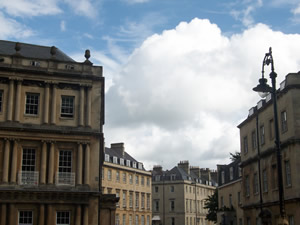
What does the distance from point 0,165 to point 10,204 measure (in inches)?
107

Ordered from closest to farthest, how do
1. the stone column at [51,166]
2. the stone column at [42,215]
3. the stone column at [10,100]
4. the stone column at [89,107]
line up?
1. the stone column at [42,215]
2. the stone column at [51,166]
3. the stone column at [10,100]
4. the stone column at [89,107]

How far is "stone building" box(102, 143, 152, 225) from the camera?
68125 millimetres

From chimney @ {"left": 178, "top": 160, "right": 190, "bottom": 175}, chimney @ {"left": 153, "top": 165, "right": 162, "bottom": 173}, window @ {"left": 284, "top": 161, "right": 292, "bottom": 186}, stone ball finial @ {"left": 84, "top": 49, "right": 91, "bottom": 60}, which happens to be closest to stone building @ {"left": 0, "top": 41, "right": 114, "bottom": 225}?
stone ball finial @ {"left": 84, "top": 49, "right": 91, "bottom": 60}

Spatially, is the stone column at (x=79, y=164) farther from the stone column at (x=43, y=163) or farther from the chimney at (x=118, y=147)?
the chimney at (x=118, y=147)

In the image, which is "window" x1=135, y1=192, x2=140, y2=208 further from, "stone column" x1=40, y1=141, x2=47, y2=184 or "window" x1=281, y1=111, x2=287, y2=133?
"window" x1=281, y1=111, x2=287, y2=133

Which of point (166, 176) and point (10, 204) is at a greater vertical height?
point (166, 176)

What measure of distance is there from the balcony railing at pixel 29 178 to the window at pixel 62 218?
256 cm

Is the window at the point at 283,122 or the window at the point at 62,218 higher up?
the window at the point at 283,122

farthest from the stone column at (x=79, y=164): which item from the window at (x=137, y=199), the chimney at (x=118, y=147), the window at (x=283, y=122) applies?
the window at (x=137, y=199)

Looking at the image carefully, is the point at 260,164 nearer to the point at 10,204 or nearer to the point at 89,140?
the point at 89,140

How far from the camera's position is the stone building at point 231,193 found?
46156mm

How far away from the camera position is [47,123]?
3048cm

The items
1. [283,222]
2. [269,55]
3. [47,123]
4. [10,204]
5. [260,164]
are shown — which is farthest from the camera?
[260,164]

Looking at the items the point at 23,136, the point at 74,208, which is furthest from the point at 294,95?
the point at 23,136
